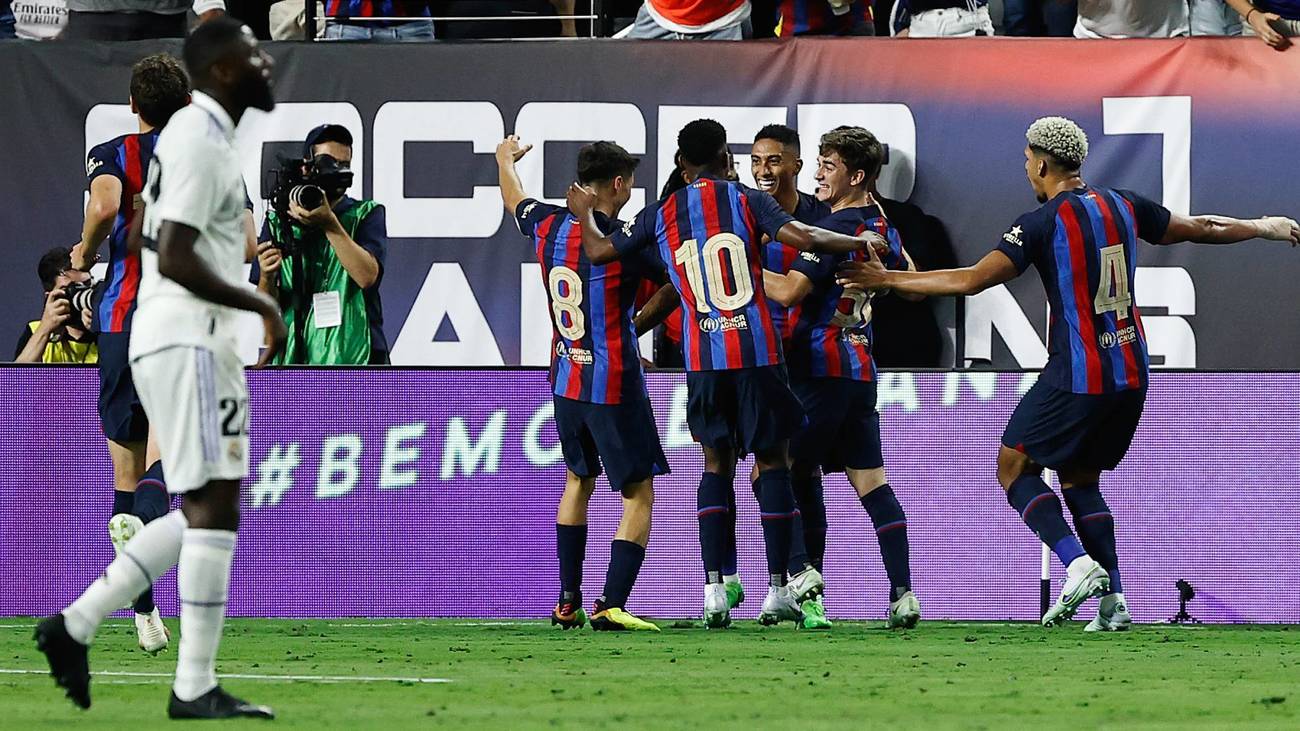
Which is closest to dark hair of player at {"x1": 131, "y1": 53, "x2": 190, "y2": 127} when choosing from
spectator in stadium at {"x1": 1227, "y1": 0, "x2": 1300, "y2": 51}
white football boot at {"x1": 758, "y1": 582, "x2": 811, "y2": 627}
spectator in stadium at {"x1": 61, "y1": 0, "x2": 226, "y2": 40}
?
white football boot at {"x1": 758, "y1": 582, "x2": 811, "y2": 627}

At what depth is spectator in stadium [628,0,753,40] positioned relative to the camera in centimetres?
1100

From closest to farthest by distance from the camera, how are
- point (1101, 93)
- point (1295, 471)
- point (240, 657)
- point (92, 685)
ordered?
point (92, 685), point (240, 657), point (1295, 471), point (1101, 93)

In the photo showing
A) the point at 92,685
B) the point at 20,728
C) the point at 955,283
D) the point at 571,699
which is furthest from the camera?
the point at 955,283

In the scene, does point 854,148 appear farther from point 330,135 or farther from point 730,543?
point 330,135

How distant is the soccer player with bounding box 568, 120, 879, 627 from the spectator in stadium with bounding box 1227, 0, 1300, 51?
328 centimetres

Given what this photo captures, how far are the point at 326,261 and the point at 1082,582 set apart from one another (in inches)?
156

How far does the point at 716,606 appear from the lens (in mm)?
8656

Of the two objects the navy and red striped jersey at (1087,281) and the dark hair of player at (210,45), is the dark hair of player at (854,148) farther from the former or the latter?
the dark hair of player at (210,45)

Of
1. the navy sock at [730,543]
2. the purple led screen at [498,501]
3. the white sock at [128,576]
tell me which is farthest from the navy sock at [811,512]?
the white sock at [128,576]

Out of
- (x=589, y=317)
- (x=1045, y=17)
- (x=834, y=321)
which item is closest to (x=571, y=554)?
(x=589, y=317)

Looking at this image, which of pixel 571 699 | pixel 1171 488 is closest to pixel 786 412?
pixel 1171 488

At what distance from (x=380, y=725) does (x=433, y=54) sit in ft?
21.9

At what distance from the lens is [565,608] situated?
8758 millimetres

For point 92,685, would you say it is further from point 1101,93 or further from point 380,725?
point 1101,93
